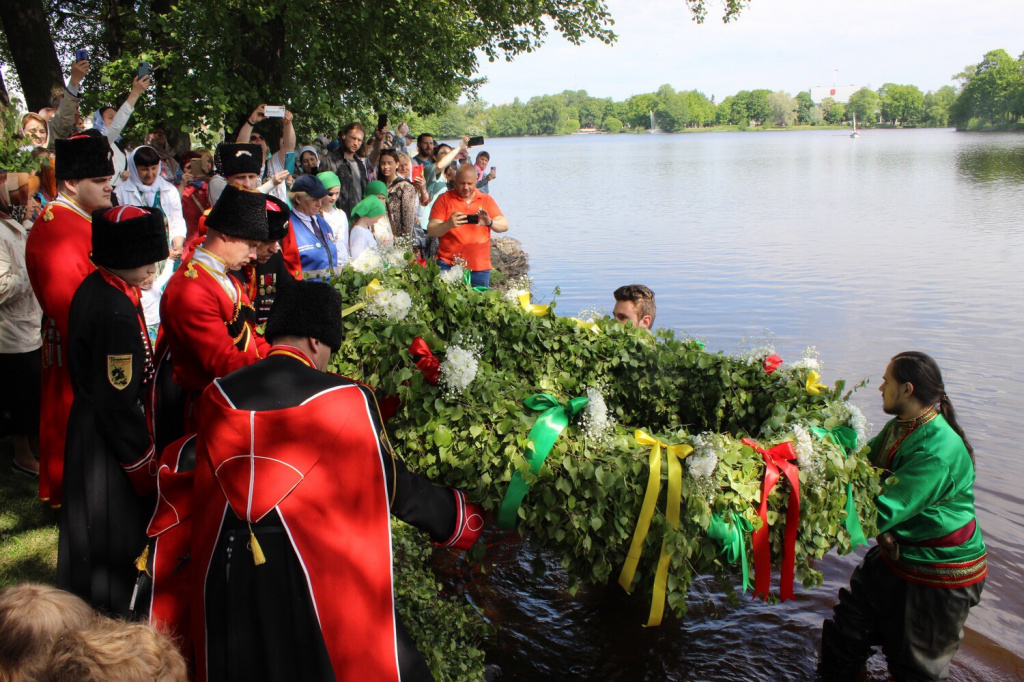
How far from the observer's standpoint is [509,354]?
5.11 m

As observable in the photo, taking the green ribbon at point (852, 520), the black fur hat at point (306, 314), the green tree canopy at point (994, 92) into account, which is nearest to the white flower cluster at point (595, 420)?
the green ribbon at point (852, 520)

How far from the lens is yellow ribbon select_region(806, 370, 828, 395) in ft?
14.0

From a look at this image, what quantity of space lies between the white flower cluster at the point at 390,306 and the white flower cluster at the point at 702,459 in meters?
1.86

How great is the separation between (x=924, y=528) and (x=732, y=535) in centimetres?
116

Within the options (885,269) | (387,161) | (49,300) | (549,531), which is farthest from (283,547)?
(885,269)

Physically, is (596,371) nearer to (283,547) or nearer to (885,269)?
(283,547)

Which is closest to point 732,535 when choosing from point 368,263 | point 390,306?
point 390,306

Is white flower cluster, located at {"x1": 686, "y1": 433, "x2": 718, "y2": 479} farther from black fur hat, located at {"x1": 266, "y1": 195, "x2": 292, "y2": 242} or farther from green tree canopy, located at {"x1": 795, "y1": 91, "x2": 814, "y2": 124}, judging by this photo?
green tree canopy, located at {"x1": 795, "y1": 91, "x2": 814, "y2": 124}

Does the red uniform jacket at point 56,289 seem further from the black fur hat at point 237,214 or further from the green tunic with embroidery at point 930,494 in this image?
the green tunic with embroidery at point 930,494

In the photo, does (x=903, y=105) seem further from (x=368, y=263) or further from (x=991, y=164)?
(x=368, y=263)

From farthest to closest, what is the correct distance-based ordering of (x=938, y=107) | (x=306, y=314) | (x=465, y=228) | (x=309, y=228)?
(x=938, y=107) < (x=465, y=228) < (x=309, y=228) < (x=306, y=314)

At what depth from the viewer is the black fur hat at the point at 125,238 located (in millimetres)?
3578

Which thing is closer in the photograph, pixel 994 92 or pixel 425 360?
pixel 425 360

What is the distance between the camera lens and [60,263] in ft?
14.0
